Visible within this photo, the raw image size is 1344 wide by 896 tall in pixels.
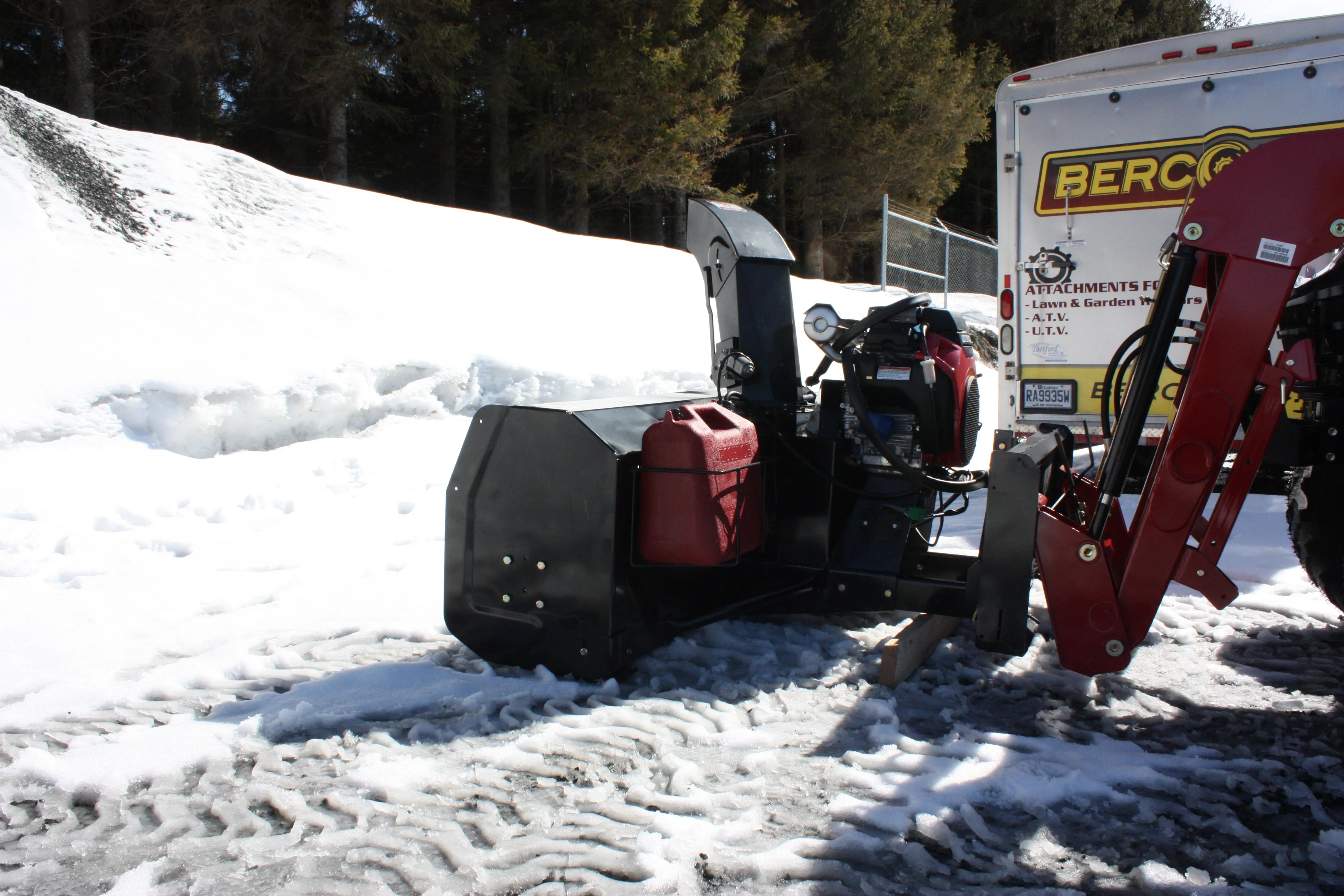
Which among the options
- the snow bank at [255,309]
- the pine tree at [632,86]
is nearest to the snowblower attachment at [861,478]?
the snow bank at [255,309]

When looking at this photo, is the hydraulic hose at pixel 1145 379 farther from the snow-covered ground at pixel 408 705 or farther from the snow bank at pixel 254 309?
the snow bank at pixel 254 309

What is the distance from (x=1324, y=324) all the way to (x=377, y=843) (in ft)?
9.74

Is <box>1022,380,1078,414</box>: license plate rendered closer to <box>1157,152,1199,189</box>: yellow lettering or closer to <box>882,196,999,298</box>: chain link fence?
<box>1157,152,1199,189</box>: yellow lettering

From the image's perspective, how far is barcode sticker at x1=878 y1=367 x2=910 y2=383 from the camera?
10.5 ft

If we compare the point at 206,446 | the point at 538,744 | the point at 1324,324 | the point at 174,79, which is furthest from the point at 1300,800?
the point at 174,79

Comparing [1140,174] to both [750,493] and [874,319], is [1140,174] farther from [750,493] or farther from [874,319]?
[750,493]

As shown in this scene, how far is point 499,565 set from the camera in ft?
10.0

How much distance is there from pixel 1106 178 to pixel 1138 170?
0.53 feet

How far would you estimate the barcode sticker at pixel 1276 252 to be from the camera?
93.4 inches

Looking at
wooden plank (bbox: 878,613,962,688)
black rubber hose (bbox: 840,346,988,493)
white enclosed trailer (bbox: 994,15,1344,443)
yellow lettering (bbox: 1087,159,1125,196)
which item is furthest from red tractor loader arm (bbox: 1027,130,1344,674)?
yellow lettering (bbox: 1087,159,1125,196)

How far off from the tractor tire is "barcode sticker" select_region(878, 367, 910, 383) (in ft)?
4.12

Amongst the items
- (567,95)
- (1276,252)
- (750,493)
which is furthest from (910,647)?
(567,95)

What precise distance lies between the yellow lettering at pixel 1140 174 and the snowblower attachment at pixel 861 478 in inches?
93.5

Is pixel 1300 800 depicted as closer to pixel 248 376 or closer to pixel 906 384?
pixel 906 384
